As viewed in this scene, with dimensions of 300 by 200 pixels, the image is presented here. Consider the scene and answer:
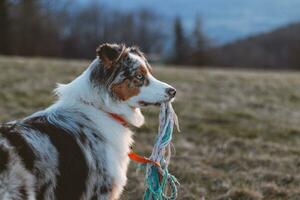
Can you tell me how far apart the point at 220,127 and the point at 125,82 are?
20.9ft

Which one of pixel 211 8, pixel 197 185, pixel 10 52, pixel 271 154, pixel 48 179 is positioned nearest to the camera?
pixel 48 179

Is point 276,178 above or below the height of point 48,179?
below

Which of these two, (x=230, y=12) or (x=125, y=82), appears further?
(x=230, y=12)

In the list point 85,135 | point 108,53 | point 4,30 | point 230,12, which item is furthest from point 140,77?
point 230,12

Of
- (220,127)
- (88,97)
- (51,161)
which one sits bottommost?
(220,127)

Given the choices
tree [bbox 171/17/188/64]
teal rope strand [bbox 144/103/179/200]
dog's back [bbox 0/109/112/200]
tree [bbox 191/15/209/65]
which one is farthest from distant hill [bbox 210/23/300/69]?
dog's back [bbox 0/109/112/200]

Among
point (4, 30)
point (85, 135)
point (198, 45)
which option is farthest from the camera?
point (198, 45)

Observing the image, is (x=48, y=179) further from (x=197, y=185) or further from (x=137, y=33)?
(x=137, y=33)

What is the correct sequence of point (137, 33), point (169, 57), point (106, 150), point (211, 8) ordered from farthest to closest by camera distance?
point (211, 8) < point (137, 33) < point (169, 57) < point (106, 150)

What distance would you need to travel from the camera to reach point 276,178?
7.83 m

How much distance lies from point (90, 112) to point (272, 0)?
10750cm

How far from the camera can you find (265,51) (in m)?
60.6

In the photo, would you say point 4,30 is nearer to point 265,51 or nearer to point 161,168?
point 265,51

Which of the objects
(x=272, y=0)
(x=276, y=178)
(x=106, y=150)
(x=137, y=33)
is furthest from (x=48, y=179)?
(x=272, y=0)
